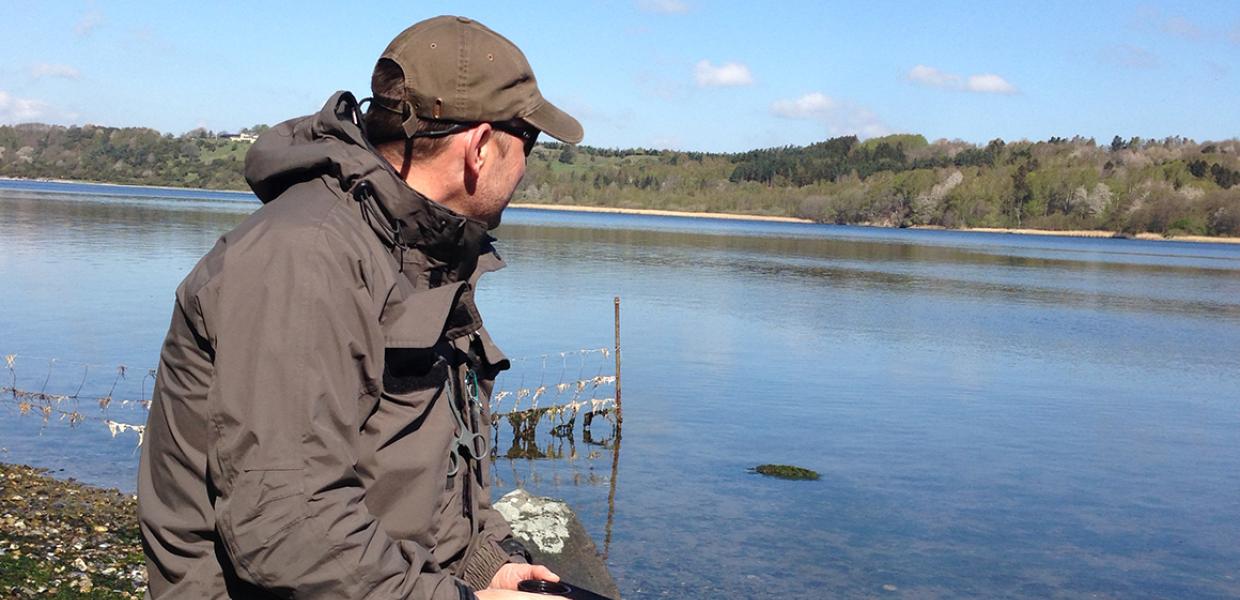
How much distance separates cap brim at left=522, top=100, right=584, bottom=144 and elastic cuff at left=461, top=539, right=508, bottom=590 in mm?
1094

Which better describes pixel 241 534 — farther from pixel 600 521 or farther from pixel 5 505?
pixel 600 521

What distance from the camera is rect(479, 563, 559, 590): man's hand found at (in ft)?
9.94

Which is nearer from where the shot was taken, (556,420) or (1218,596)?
(1218,596)

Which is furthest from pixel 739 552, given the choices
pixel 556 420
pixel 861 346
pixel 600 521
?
pixel 861 346

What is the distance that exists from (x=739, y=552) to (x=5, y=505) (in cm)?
774

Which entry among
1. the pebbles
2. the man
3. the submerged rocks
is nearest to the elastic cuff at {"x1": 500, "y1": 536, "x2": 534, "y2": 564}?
the man

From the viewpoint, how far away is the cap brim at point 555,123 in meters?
2.67

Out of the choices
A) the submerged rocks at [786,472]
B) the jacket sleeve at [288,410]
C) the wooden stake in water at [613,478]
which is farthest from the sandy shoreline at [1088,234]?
the jacket sleeve at [288,410]

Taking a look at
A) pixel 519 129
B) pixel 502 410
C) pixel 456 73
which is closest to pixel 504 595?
pixel 519 129

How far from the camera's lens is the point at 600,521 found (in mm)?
14305

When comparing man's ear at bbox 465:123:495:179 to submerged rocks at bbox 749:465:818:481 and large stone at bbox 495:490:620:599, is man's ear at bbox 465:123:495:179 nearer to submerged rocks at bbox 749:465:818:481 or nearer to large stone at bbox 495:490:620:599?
large stone at bbox 495:490:620:599

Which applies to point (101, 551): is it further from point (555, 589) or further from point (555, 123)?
point (555, 123)

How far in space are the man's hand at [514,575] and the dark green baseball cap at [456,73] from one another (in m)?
1.22

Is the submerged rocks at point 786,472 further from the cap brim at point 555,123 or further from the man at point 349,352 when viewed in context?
the cap brim at point 555,123
